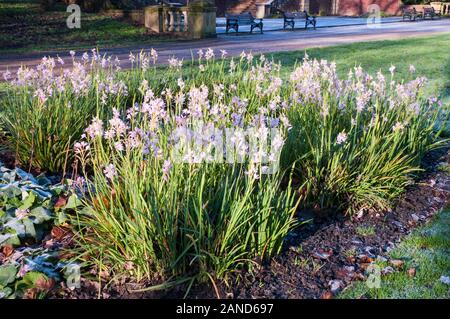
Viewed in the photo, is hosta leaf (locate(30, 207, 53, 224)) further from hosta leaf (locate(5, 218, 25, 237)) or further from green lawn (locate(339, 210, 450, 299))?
green lawn (locate(339, 210, 450, 299))

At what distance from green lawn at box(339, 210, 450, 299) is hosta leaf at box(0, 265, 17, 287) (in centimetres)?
190

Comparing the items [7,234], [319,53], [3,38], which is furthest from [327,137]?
[3,38]

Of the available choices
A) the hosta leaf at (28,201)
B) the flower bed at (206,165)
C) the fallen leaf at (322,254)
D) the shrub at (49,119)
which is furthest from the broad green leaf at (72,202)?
the fallen leaf at (322,254)

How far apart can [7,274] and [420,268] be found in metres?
2.58

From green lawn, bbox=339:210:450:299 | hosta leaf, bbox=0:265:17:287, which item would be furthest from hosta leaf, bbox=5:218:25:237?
green lawn, bbox=339:210:450:299

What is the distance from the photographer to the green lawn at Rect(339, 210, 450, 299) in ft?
11.0

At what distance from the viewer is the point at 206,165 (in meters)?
3.56

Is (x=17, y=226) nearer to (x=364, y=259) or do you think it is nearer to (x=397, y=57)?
(x=364, y=259)

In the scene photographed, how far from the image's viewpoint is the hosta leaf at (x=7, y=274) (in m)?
3.16

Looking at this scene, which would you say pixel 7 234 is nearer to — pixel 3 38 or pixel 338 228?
pixel 338 228

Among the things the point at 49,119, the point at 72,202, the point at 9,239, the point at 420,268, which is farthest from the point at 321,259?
the point at 49,119

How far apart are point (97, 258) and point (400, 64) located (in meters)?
10.6
